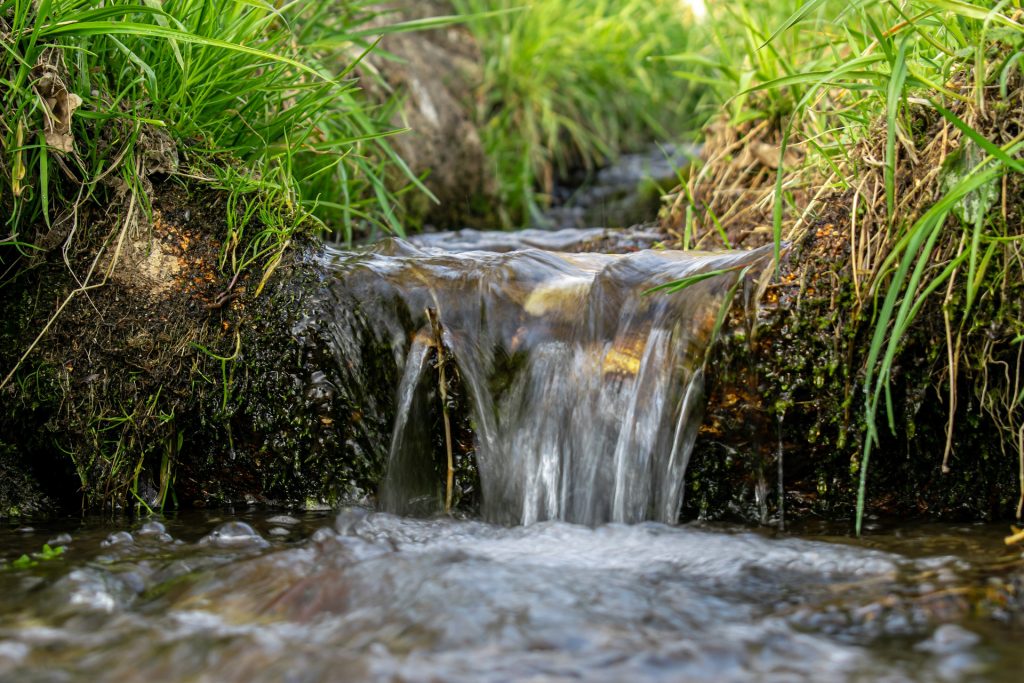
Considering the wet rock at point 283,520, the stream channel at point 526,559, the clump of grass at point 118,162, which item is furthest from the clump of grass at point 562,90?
the wet rock at point 283,520

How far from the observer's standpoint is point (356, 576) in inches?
71.1

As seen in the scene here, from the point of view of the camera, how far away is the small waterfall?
2223mm

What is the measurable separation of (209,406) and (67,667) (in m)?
1.05

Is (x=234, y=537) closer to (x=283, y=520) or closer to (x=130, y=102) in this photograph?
(x=283, y=520)

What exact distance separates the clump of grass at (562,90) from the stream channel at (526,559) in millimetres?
3058

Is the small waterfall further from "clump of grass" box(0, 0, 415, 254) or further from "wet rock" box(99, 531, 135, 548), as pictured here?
"wet rock" box(99, 531, 135, 548)

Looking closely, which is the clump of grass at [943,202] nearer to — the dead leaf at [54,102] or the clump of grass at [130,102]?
the clump of grass at [130,102]

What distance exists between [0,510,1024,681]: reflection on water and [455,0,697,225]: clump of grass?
364 centimetres

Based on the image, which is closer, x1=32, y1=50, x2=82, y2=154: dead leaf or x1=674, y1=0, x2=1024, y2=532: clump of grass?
x1=674, y1=0, x2=1024, y2=532: clump of grass

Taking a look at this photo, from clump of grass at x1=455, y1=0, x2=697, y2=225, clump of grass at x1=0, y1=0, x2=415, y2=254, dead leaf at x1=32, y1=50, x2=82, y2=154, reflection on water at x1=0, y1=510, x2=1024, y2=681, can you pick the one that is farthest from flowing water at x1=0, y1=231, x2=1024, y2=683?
clump of grass at x1=455, y1=0, x2=697, y2=225

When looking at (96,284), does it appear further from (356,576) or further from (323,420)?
(356,576)

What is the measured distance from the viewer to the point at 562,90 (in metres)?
6.12

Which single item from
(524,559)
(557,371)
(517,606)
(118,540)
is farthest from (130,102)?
(517,606)

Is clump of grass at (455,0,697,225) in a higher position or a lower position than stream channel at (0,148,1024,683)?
higher
